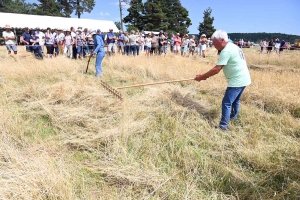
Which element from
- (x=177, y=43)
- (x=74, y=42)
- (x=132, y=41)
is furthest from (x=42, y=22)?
(x=177, y=43)

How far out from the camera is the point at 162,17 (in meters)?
45.1

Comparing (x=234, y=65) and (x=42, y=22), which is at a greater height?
(x=42, y=22)

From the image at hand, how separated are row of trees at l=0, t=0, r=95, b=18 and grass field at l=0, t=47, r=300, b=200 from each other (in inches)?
2026

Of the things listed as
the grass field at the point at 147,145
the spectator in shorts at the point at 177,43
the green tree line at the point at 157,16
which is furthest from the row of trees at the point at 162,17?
the grass field at the point at 147,145

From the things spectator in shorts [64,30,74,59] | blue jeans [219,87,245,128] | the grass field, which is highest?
spectator in shorts [64,30,74,59]

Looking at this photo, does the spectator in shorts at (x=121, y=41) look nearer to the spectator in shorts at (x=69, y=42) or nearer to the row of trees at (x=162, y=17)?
the spectator in shorts at (x=69, y=42)

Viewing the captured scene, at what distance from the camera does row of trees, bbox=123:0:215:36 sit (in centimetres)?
4525

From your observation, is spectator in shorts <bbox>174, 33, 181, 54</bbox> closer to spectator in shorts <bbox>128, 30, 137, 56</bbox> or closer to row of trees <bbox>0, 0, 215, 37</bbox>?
spectator in shorts <bbox>128, 30, 137, 56</bbox>

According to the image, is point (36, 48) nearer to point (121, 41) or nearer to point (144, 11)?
point (121, 41)

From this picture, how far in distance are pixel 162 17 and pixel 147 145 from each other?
46.9 m

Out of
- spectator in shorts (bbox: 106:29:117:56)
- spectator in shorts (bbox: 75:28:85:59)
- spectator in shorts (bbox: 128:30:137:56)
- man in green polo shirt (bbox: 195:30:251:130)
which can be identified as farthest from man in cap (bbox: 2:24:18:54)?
man in green polo shirt (bbox: 195:30:251:130)

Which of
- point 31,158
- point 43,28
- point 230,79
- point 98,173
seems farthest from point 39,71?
point 43,28

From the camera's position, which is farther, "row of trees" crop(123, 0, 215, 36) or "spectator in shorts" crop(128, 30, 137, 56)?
"row of trees" crop(123, 0, 215, 36)

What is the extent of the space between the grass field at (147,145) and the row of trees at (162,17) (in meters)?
41.3
